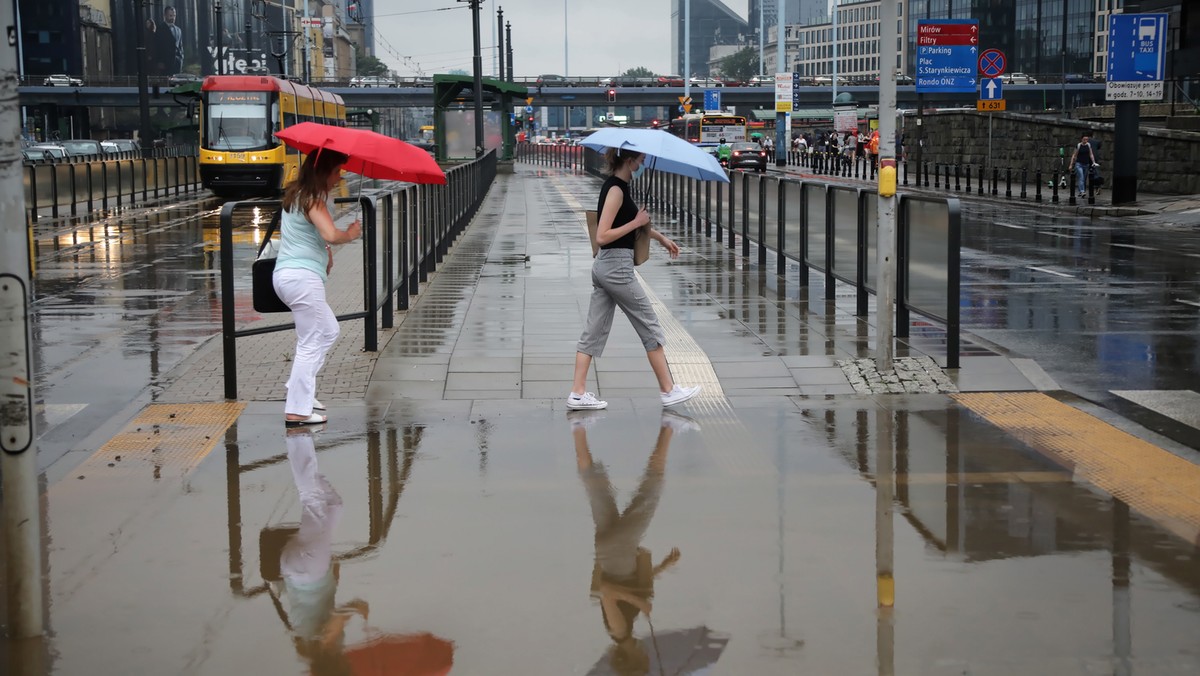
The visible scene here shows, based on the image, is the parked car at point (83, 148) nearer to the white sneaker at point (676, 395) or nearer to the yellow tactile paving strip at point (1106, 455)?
the white sneaker at point (676, 395)

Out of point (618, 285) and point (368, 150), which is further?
point (618, 285)

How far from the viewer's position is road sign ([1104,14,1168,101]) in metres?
29.4

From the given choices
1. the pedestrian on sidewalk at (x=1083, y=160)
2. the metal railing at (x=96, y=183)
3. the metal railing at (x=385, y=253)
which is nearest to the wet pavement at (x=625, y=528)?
the metal railing at (x=385, y=253)

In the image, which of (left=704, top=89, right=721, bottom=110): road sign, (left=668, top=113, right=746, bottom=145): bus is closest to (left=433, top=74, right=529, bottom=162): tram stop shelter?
(left=668, top=113, right=746, bottom=145): bus

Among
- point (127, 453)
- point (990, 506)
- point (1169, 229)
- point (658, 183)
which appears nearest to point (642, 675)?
point (990, 506)

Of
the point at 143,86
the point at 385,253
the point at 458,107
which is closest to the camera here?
the point at 385,253

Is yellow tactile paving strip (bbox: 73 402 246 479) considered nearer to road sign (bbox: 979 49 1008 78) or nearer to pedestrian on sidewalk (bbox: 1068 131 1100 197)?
pedestrian on sidewalk (bbox: 1068 131 1100 197)

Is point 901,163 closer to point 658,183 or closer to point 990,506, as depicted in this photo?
point 658,183

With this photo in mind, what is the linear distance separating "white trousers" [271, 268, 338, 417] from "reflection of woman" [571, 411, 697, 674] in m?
1.62

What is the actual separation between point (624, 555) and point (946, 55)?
149ft

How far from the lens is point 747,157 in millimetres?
61906

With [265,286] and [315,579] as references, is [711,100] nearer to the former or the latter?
[265,286]

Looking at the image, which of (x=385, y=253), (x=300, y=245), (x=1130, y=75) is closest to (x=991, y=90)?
(x=1130, y=75)

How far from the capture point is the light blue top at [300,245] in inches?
329
